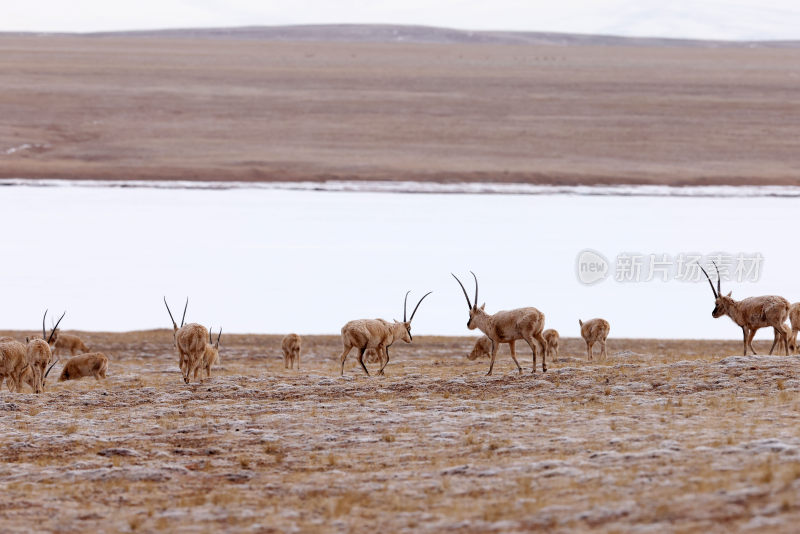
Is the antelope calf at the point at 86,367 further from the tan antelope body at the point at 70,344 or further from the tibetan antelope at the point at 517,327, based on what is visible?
the tibetan antelope at the point at 517,327

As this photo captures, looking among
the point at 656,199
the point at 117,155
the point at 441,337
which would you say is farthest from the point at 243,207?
the point at 441,337

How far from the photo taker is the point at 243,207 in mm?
52625

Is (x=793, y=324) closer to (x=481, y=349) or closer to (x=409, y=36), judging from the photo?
(x=481, y=349)

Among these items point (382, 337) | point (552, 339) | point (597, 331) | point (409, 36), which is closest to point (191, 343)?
point (382, 337)

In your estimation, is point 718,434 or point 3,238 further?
point 3,238

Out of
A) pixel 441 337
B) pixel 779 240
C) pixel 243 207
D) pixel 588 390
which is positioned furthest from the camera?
pixel 243 207

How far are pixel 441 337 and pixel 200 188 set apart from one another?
113 ft

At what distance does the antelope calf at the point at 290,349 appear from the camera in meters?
21.6

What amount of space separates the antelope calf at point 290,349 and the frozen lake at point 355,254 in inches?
266

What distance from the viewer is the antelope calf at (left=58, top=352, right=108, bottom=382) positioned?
20.2 meters

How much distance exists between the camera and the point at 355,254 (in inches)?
1586

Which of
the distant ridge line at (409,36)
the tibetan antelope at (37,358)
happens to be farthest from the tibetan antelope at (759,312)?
the distant ridge line at (409,36)

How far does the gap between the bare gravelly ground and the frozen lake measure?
12289 mm

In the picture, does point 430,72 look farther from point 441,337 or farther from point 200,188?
point 441,337
